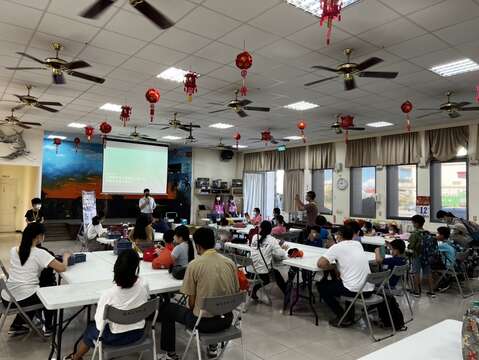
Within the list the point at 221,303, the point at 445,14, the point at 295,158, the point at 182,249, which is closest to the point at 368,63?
the point at 445,14

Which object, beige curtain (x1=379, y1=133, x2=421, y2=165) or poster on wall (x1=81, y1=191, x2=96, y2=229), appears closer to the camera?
beige curtain (x1=379, y1=133, x2=421, y2=165)

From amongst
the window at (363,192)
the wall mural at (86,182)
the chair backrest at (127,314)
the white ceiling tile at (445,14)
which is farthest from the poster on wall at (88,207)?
the white ceiling tile at (445,14)

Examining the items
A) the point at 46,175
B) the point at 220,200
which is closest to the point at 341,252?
the point at 220,200

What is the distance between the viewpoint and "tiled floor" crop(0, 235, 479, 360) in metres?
3.34

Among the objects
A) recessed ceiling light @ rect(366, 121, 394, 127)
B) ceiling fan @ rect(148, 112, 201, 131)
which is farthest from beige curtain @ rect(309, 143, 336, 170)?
ceiling fan @ rect(148, 112, 201, 131)

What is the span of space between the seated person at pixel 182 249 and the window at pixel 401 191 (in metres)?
7.24

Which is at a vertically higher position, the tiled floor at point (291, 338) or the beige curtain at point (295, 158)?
the beige curtain at point (295, 158)

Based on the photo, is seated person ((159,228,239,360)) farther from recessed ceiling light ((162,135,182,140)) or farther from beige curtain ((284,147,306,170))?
beige curtain ((284,147,306,170))

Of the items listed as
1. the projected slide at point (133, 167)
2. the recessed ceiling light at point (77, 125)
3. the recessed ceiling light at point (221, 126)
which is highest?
the recessed ceiling light at point (77, 125)

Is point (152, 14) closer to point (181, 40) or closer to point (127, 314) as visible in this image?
point (181, 40)

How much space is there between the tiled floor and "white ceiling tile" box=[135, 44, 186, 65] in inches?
135

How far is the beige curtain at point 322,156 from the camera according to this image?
1083 centimetres

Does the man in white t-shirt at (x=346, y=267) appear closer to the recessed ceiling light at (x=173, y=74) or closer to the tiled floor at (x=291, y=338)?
the tiled floor at (x=291, y=338)

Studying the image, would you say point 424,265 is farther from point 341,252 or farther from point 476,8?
point 476,8
